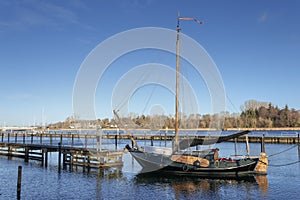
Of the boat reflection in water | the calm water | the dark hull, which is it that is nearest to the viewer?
the calm water

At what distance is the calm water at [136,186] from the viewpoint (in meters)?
20.6

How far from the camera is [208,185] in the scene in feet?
80.2

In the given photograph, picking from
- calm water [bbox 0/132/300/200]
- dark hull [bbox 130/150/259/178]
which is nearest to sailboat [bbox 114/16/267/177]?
dark hull [bbox 130/150/259/178]

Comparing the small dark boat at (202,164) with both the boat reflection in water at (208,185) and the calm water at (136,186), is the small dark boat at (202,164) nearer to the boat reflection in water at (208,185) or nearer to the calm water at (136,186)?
the boat reflection in water at (208,185)

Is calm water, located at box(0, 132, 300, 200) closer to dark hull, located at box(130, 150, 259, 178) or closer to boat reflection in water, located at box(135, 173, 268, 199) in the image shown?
boat reflection in water, located at box(135, 173, 268, 199)

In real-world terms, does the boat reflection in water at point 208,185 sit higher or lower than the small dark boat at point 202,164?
lower

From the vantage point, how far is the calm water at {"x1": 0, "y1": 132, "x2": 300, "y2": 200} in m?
20.6

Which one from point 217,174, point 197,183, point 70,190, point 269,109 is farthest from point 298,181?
point 269,109

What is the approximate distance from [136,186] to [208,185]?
6250 millimetres

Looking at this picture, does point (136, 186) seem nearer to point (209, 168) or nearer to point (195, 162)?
point (195, 162)

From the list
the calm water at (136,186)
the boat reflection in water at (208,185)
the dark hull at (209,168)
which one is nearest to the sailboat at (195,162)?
the dark hull at (209,168)

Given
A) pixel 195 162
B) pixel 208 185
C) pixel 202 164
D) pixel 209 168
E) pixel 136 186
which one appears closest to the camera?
pixel 136 186

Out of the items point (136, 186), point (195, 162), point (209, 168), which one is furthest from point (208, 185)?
point (136, 186)

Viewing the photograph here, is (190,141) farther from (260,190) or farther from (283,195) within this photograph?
(283,195)
